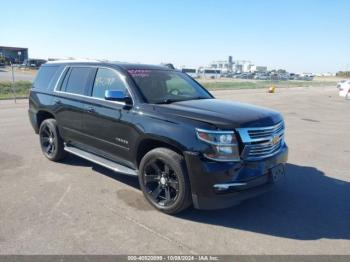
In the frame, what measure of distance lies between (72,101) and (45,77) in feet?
4.64

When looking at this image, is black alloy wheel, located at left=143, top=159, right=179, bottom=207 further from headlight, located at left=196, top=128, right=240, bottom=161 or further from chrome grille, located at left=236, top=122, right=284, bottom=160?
chrome grille, located at left=236, top=122, right=284, bottom=160

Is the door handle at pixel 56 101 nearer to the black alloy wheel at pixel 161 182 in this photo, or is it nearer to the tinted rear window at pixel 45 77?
the tinted rear window at pixel 45 77

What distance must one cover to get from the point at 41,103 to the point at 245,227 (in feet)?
15.1

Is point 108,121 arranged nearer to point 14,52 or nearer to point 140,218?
point 140,218

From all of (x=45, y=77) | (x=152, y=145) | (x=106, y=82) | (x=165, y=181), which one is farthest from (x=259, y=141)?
(x=45, y=77)

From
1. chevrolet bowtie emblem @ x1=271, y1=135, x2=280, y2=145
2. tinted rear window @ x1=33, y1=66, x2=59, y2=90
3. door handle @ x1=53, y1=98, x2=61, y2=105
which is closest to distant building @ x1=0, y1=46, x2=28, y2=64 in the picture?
tinted rear window @ x1=33, y1=66, x2=59, y2=90

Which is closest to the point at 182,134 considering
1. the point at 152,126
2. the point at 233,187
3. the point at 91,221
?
the point at 152,126

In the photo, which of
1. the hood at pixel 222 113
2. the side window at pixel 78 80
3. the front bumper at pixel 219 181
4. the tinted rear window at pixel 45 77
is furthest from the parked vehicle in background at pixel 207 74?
the front bumper at pixel 219 181

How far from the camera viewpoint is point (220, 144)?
157 inches

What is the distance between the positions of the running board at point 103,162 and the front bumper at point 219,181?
3.79 ft

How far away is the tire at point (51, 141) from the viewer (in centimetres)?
640

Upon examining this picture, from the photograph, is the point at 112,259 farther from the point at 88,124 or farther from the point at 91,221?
the point at 88,124

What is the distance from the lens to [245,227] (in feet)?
13.6

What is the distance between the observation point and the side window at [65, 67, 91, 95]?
228 inches
